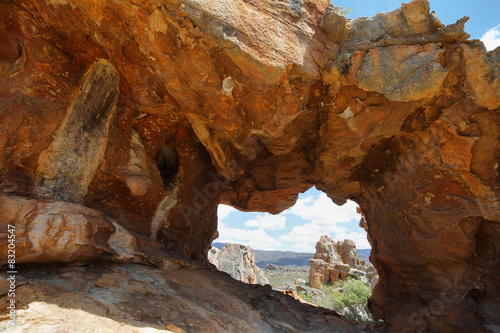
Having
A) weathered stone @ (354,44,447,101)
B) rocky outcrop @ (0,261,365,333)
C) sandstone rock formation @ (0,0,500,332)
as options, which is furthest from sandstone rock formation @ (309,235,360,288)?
weathered stone @ (354,44,447,101)

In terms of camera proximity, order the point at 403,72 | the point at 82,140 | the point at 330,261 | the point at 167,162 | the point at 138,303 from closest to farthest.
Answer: the point at 138,303
the point at 403,72
the point at 82,140
the point at 167,162
the point at 330,261

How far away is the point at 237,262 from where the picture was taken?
2134 centimetres

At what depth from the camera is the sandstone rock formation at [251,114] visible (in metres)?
4.14

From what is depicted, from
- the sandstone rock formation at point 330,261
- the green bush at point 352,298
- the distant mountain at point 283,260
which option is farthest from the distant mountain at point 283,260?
the green bush at point 352,298

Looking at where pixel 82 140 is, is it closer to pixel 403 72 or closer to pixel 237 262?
pixel 403 72

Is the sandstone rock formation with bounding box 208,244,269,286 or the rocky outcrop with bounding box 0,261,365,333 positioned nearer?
the rocky outcrop with bounding box 0,261,365,333

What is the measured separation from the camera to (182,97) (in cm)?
525

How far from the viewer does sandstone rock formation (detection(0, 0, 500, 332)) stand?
414 centimetres

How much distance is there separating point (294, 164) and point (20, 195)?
7061 millimetres

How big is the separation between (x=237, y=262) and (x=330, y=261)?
1777cm

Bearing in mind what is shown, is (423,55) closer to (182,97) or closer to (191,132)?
(182,97)

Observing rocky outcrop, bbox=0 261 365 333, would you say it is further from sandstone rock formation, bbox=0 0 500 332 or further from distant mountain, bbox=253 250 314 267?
distant mountain, bbox=253 250 314 267

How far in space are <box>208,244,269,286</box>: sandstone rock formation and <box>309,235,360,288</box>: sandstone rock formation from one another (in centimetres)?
1238

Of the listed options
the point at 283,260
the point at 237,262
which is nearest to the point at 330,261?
the point at 237,262
